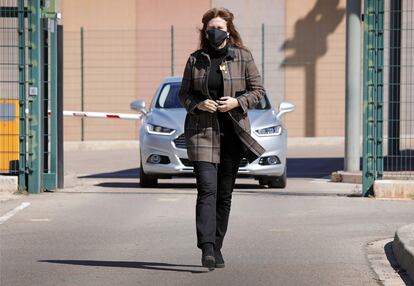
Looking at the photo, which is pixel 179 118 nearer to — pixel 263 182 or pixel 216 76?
pixel 263 182

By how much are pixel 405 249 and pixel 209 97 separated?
77.1 inches

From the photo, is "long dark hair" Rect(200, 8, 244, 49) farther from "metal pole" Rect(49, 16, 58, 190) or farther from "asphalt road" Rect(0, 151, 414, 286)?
"metal pole" Rect(49, 16, 58, 190)

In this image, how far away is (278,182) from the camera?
16672mm

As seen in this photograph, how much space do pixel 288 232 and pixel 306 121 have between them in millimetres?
17821

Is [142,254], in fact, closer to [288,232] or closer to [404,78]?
[288,232]

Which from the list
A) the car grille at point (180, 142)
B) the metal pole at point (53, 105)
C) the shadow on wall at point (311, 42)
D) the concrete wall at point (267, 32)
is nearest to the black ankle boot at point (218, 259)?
the car grille at point (180, 142)

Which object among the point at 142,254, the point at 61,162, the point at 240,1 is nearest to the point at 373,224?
the point at 142,254

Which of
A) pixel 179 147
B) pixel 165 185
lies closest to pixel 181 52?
pixel 165 185

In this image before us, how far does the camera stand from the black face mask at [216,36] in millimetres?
8680

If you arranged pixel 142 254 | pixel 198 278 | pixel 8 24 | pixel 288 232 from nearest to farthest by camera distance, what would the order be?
pixel 198 278
pixel 142 254
pixel 288 232
pixel 8 24

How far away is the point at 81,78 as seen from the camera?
28.8 metres

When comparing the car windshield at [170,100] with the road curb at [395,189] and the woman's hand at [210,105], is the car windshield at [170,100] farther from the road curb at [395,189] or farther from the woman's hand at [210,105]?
the woman's hand at [210,105]

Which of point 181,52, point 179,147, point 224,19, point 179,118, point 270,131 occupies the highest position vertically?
point 181,52

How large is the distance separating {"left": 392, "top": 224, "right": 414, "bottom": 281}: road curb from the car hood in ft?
19.6
